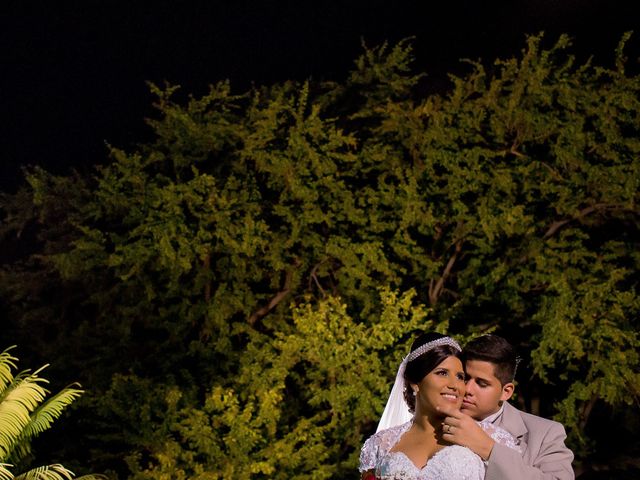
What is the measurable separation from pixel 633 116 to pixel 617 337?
15.8 ft

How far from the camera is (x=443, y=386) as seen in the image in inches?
143

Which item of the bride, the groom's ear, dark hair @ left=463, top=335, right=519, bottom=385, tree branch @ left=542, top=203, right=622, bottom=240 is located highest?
tree branch @ left=542, top=203, right=622, bottom=240

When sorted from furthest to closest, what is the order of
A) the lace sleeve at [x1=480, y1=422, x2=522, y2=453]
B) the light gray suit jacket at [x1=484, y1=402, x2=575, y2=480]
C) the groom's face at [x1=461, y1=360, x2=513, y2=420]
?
the groom's face at [x1=461, y1=360, x2=513, y2=420]
the lace sleeve at [x1=480, y1=422, x2=522, y2=453]
the light gray suit jacket at [x1=484, y1=402, x2=575, y2=480]

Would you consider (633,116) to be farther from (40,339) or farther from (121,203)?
(40,339)

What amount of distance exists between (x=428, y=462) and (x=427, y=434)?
0.20 m

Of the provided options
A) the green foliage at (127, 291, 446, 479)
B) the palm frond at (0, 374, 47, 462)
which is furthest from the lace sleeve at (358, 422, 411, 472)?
the green foliage at (127, 291, 446, 479)

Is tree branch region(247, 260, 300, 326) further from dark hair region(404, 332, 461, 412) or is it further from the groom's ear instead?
the groom's ear

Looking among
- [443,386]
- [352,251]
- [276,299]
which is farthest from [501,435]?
[276,299]

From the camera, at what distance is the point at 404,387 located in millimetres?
4023

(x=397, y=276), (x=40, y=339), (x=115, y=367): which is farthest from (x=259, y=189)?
(x=40, y=339)

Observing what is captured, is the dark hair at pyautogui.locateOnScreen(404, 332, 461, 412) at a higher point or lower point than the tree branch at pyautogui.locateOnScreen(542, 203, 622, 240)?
lower

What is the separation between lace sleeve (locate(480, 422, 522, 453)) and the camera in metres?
3.52

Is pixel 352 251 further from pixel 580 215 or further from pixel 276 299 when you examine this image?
pixel 580 215

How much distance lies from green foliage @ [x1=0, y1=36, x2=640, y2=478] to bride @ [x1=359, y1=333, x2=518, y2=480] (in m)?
9.85
